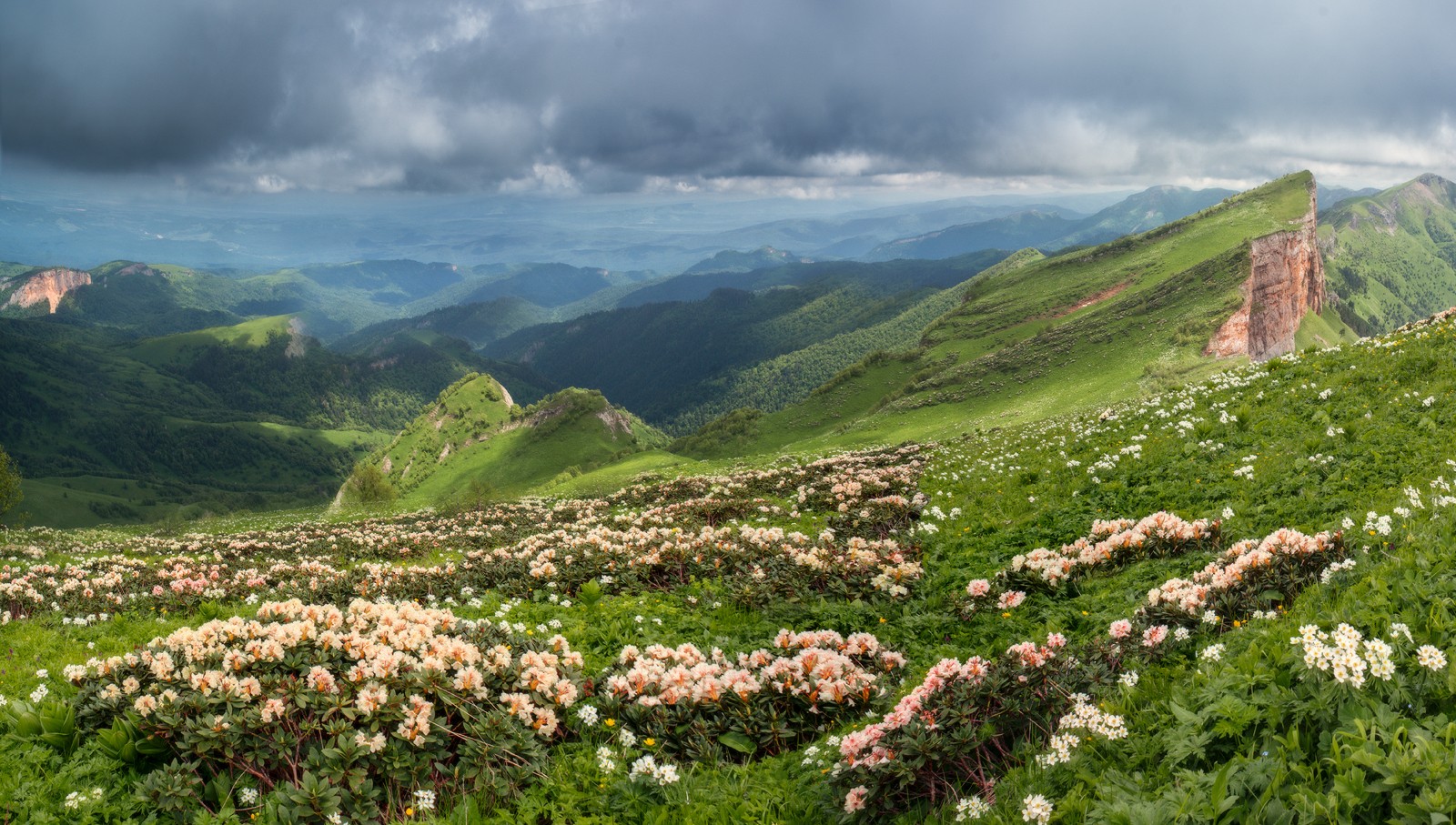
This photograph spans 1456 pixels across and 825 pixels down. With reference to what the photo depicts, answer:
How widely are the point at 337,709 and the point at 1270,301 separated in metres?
145

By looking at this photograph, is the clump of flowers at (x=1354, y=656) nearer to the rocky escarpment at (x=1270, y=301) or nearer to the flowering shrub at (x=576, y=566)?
the flowering shrub at (x=576, y=566)

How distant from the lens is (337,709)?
23.1ft

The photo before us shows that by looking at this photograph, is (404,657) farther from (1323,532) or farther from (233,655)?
(1323,532)

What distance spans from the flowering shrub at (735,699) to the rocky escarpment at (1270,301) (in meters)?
108

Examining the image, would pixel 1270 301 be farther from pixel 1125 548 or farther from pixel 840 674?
pixel 840 674

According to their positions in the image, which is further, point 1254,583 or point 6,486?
point 6,486

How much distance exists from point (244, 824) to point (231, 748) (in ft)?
2.50

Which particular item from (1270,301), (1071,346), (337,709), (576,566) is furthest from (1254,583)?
(1270,301)

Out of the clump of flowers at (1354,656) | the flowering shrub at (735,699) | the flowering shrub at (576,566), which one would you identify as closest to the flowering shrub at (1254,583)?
the clump of flowers at (1354,656)

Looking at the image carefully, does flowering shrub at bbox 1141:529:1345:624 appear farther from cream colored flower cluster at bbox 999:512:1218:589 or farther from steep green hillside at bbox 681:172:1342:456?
steep green hillside at bbox 681:172:1342:456

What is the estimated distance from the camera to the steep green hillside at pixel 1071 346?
273ft

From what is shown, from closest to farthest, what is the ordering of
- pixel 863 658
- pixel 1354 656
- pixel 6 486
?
1. pixel 1354 656
2. pixel 863 658
3. pixel 6 486

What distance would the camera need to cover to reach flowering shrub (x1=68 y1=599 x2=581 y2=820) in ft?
22.1

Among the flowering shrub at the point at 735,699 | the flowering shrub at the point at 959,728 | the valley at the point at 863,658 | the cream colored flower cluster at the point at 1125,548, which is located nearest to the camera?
the valley at the point at 863,658
